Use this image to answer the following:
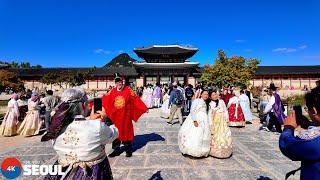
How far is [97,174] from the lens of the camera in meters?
2.52

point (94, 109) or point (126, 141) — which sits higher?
point (94, 109)

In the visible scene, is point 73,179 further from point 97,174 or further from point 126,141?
point 126,141

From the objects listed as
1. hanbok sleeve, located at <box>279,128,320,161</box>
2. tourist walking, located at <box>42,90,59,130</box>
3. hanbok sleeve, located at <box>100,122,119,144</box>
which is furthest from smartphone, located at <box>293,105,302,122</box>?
tourist walking, located at <box>42,90,59,130</box>

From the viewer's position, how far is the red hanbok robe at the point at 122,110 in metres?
5.97

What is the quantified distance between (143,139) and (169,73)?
95.1ft

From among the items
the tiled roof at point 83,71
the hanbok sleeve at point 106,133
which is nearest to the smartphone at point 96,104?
the hanbok sleeve at point 106,133

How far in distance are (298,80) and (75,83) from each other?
2875cm

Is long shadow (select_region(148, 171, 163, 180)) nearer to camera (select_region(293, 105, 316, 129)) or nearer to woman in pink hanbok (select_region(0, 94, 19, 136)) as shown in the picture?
camera (select_region(293, 105, 316, 129))

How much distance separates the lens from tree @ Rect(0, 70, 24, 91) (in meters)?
30.5

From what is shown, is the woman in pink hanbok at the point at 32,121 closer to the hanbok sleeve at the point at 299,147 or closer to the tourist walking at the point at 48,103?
the tourist walking at the point at 48,103

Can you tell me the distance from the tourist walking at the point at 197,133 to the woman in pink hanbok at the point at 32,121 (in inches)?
218

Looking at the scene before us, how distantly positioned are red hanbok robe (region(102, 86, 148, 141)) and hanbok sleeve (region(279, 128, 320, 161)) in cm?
411

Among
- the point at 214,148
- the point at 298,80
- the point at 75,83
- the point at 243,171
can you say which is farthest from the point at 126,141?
the point at 298,80

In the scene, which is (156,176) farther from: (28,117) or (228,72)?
(228,72)
